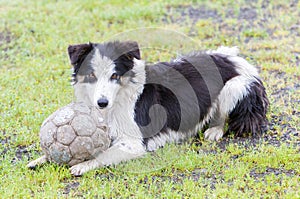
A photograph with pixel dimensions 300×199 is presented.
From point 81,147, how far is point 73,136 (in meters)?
0.15

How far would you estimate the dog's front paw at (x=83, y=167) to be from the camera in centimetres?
540

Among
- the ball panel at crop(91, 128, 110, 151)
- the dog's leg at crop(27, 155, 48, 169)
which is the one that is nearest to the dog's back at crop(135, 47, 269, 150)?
the ball panel at crop(91, 128, 110, 151)

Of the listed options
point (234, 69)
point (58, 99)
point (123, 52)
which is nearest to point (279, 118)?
point (234, 69)

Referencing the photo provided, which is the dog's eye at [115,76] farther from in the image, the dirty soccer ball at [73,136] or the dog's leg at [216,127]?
the dog's leg at [216,127]

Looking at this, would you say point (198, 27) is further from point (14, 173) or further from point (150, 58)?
point (14, 173)

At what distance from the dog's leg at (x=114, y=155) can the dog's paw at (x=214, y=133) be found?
0.89 m

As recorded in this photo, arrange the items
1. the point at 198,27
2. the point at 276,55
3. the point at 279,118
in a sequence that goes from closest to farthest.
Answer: the point at 279,118
the point at 276,55
the point at 198,27

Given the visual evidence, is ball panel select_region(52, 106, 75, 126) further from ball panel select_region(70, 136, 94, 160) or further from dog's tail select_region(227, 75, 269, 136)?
dog's tail select_region(227, 75, 269, 136)

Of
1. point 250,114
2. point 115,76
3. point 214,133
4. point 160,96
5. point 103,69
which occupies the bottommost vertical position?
point 214,133

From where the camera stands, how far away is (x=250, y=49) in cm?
910

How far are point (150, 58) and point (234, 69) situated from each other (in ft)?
8.25

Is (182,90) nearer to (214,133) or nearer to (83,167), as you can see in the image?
(214,133)

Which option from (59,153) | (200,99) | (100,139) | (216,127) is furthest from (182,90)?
(59,153)

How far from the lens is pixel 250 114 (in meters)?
6.40
